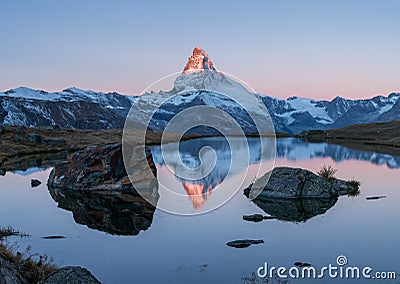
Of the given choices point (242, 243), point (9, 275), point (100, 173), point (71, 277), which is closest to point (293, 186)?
point (242, 243)

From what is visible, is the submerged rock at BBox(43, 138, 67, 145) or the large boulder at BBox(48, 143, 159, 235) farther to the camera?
the submerged rock at BBox(43, 138, 67, 145)

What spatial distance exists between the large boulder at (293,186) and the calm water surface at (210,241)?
196cm

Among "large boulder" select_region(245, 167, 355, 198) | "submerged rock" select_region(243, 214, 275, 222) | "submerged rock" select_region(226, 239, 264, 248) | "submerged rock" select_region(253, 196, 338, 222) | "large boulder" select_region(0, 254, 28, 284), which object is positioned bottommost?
"submerged rock" select_region(226, 239, 264, 248)

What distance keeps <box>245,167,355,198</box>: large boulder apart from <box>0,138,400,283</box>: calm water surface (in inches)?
→ 77.3

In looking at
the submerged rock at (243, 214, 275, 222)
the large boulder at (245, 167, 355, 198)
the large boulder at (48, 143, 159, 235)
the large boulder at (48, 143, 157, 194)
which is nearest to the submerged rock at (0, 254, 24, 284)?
the large boulder at (48, 143, 159, 235)

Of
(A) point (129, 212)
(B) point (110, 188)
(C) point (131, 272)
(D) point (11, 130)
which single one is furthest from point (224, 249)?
(D) point (11, 130)

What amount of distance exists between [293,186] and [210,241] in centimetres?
1407

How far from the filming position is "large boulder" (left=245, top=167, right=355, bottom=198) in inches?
1342

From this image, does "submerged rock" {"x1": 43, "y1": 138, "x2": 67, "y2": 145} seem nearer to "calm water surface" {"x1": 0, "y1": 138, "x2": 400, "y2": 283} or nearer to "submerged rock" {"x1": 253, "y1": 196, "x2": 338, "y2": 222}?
"calm water surface" {"x1": 0, "y1": 138, "x2": 400, "y2": 283}

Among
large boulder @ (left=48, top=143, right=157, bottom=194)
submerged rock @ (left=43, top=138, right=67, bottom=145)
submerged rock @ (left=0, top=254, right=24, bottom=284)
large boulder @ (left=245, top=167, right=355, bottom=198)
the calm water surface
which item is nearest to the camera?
submerged rock @ (left=0, top=254, right=24, bottom=284)

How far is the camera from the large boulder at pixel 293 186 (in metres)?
34.1

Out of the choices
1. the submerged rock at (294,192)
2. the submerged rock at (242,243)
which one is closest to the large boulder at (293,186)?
the submerged rock at (294,192)

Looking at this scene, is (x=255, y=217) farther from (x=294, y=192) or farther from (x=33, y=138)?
(x=33, y=138)

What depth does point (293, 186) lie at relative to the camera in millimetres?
34250
